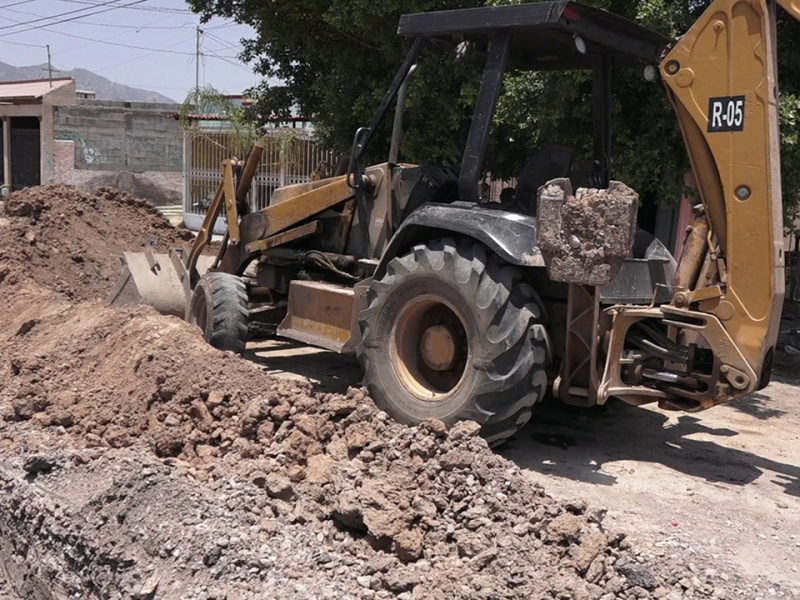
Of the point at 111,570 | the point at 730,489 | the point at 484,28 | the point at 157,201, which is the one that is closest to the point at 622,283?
the point at 730,489

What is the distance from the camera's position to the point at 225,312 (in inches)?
275

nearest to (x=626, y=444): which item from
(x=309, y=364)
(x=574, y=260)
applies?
(x=574, y=260)

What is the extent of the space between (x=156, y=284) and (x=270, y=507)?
4.61 m

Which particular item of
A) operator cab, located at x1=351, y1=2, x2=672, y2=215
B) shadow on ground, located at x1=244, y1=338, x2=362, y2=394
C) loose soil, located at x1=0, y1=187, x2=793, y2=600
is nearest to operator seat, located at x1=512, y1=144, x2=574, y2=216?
operator cab, located at x1=351, y1=2, x2=672, y2=215

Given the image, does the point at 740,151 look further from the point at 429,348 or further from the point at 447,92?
the point at 447,92

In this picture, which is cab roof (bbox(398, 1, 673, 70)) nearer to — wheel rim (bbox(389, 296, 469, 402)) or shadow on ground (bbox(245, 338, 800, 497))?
wheel rim (bbox(389, 296, 469, 402))

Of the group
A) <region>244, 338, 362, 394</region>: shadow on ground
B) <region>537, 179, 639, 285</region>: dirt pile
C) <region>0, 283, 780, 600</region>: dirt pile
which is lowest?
<region>244, 338, 362, 394</region>: shadow on ground

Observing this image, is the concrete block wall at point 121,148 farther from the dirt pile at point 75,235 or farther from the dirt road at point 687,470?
the dirt road at point 687,470

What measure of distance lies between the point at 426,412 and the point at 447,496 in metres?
1.22

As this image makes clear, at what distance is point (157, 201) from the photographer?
85.1 ft

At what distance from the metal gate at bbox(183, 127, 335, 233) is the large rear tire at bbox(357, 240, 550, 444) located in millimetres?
9266

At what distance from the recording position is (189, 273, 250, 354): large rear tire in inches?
274

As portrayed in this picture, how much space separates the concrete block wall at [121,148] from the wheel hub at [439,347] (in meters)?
20.7

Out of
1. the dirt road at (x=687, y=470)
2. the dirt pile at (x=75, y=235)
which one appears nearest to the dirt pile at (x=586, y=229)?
the dirt road at (x=687, y=470)
